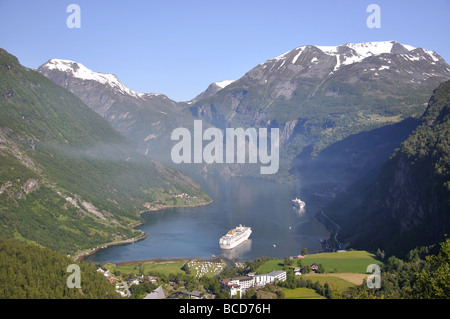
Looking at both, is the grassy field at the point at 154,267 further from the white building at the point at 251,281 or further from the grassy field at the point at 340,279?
the grassy field at the point at 340,279

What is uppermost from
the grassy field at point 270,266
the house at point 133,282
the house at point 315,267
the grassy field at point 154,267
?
the house at point 315,267

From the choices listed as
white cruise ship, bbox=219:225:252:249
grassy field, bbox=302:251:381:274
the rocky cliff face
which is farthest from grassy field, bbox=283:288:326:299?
white cruise ship, bbox=219:225:252:249

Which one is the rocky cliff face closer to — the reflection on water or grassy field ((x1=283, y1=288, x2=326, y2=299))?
the reflection on water

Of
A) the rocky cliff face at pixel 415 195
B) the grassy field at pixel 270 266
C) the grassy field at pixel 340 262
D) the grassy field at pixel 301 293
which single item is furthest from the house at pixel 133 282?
the rocky cliff face at pixel 415 195

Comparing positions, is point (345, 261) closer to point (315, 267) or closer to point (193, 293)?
point (315, 267)
